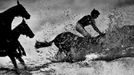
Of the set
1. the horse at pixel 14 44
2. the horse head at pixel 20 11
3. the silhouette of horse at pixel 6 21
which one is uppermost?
the horse head at pixel 20 11

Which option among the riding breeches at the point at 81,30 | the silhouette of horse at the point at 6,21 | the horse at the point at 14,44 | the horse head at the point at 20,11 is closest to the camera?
the silhouette of horse at the point at 6,21

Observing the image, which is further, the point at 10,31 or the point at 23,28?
the point at 23,28

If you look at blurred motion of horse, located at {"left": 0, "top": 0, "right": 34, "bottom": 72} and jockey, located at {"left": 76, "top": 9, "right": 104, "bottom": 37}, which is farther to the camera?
jockey, located at {"left": 76, "top": 9, "right": 104, "bottom": 37}

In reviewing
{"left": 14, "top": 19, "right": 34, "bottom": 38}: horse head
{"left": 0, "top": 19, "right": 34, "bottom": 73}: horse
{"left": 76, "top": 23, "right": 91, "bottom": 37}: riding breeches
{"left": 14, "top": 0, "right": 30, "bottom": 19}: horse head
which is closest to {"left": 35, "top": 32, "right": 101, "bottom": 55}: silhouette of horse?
{"left": 76, "top": 23, "right": 91, "bottom": 37}: riding breeches

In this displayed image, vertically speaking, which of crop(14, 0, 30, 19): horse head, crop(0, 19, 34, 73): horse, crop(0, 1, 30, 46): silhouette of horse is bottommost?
crop(0, 19, 34, 73): horse


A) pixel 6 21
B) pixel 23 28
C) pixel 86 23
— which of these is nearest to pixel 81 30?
pixel 86 23

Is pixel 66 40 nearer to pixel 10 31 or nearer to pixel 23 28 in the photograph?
pixel 23 28

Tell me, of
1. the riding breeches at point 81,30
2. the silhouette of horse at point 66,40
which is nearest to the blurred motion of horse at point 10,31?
the silhouette of horse at point 66,40

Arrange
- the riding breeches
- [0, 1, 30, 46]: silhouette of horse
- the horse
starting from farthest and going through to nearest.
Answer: the riding breeches < the horse < [0, 1, 30, 46]: silhouette of horse

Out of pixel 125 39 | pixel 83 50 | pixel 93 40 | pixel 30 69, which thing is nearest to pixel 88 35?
pixel 93 40

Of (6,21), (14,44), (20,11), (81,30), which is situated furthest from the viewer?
(81,30)

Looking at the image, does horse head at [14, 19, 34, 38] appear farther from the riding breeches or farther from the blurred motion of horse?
the riding breeches

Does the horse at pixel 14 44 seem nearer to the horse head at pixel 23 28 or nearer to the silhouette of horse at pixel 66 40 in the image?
the horse head at pixel 23 28

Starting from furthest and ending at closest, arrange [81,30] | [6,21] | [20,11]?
[81,30] < [20,11] < [6,21]
